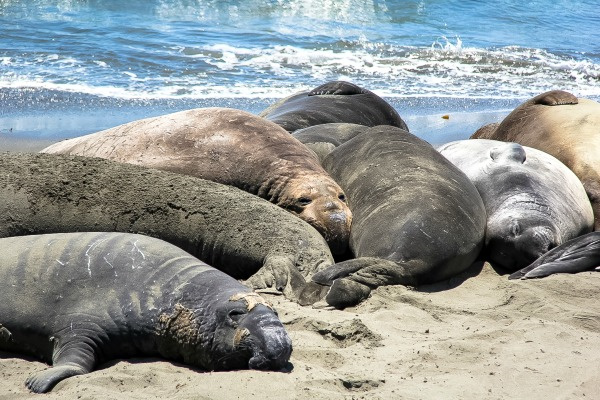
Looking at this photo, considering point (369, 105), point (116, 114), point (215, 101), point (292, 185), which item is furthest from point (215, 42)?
point (292, 185)

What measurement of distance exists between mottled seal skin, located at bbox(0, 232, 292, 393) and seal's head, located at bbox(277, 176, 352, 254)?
1.56 meters

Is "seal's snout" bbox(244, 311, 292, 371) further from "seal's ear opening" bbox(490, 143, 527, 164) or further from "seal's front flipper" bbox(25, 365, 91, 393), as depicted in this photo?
"seal's ear opening" bbox(490, 143, 527, 164)

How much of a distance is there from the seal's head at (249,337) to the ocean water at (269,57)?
6412 millimetres

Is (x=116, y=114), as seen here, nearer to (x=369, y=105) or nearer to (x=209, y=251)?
(x=369, y=105)

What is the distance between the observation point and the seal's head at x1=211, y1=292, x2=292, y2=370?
11.4ft

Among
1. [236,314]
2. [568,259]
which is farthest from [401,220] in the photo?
[236,314]

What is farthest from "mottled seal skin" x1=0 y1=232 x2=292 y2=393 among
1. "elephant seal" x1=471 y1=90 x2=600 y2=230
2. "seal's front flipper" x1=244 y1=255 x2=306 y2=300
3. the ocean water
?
the ocean water

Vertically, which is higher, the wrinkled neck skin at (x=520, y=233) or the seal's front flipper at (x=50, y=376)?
the seal's front flipper at (x=50, y=376)

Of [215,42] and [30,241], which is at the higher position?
[30,241]

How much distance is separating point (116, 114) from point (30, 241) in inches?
277

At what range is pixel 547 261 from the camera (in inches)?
210

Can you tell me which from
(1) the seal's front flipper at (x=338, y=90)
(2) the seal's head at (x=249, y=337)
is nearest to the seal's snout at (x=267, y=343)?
(2) the seal's head at (x=249, y=337)

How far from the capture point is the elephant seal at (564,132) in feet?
21.7

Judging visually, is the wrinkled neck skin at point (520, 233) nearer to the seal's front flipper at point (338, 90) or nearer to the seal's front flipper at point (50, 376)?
the seal's front flipper at point (50, 376)
